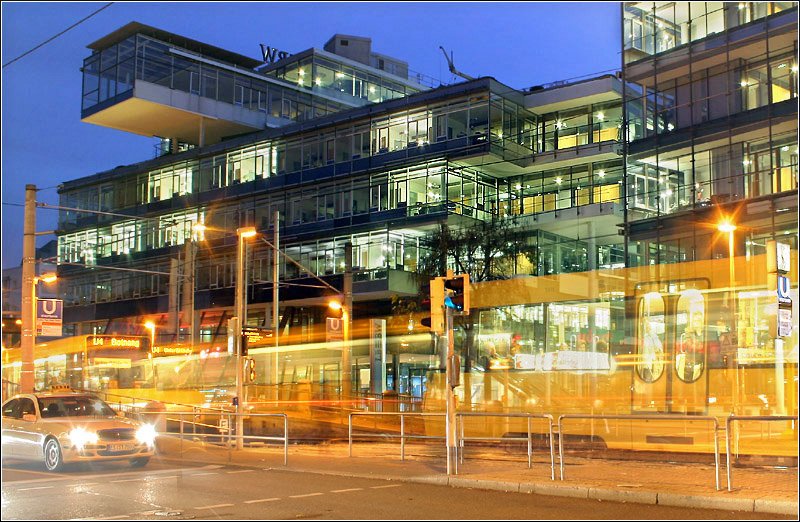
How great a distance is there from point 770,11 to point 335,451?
23.4 metres

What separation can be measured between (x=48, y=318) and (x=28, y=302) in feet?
13.4

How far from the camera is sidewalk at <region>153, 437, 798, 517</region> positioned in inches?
495

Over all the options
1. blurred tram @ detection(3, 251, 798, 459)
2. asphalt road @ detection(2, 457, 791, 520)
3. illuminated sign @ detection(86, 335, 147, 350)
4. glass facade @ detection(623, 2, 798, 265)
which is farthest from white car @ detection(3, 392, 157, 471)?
glass facade @ detection(623, 2, 798, 265)

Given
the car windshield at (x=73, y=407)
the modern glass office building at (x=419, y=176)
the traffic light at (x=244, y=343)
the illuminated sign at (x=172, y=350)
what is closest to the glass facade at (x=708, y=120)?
the modern glass office building at (x=419, y=176)

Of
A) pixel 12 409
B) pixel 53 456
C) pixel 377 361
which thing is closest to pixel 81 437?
pixel 53 456

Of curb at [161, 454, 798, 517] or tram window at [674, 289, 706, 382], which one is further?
tram window at [674, 289, 706, 382]

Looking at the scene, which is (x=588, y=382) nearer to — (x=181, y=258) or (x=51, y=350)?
(x=51, y=350)

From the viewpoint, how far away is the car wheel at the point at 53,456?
17.8m

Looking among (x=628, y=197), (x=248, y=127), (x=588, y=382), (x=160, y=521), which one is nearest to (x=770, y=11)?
(x=628, y=197)

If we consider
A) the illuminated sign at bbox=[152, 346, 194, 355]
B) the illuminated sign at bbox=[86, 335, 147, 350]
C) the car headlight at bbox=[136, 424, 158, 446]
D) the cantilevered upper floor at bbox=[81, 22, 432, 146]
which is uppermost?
the cantilevered upper floor at bbox=[81, 22, 432, 146]

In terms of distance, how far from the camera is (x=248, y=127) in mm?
68438

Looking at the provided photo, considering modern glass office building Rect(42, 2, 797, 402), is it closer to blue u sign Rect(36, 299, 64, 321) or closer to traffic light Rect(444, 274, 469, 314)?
blue u sign Rect(36, 299, 64, 321)

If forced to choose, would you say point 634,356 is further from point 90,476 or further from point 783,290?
point 90,476

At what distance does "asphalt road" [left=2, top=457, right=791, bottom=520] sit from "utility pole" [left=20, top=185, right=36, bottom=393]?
864cm
